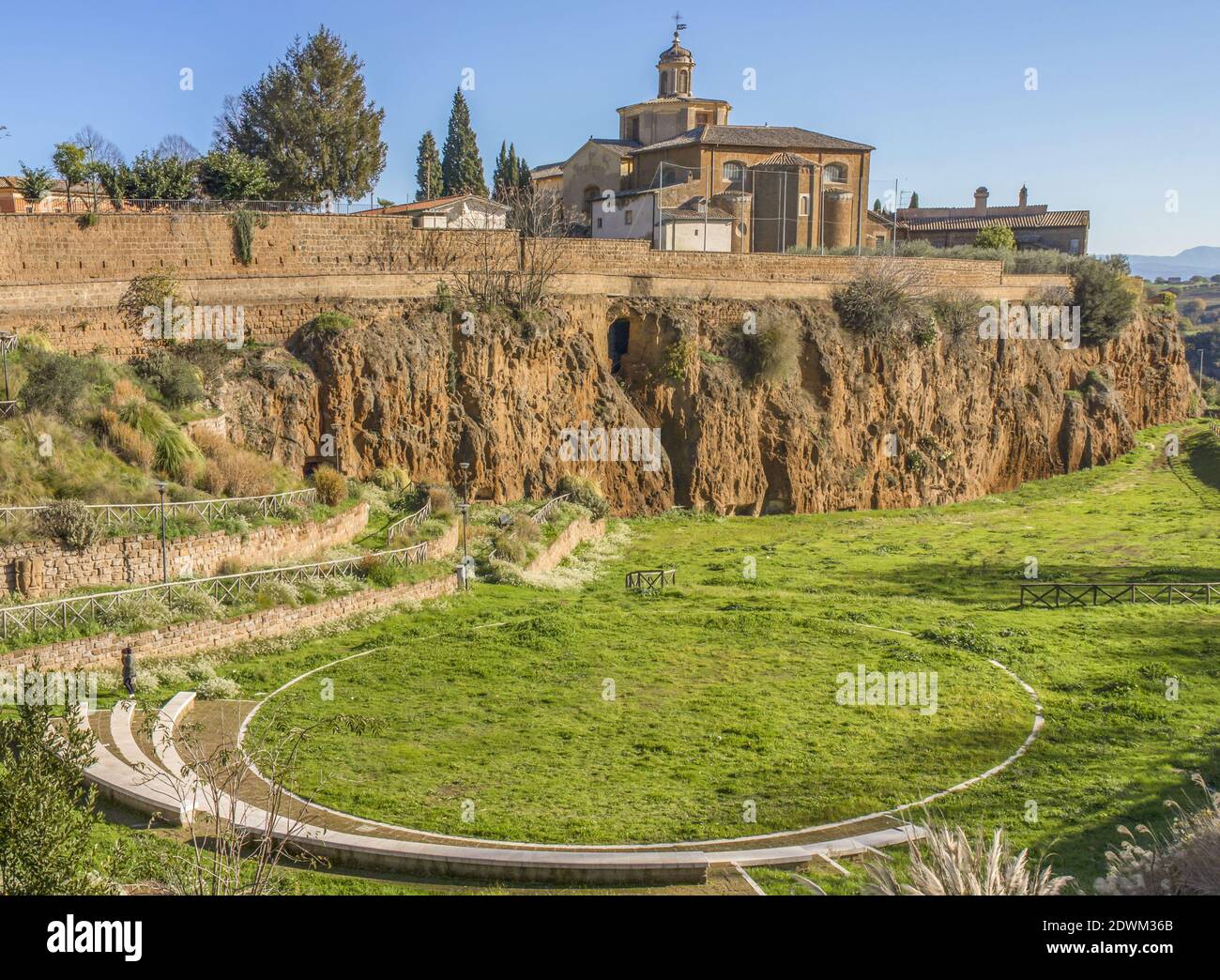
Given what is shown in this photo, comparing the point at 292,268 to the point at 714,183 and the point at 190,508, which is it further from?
the point at 714,183

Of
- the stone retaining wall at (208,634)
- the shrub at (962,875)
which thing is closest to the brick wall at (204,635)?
the stone retaining wall at (208,634)

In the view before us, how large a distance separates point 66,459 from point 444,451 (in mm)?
13478

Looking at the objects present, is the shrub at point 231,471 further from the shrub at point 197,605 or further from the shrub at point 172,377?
the shrub at point 197,605

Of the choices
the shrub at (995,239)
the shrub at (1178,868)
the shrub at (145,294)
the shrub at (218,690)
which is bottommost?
the shrub at (218,690)

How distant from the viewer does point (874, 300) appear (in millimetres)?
46156

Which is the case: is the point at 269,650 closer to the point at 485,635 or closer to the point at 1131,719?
the point at 485,635

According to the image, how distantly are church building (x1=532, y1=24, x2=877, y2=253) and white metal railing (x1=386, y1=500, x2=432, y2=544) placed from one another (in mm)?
21577

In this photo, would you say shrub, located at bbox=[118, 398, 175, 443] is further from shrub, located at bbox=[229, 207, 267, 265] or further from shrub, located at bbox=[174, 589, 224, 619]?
shrub, located at bbox=[229, 207, 267, 265]

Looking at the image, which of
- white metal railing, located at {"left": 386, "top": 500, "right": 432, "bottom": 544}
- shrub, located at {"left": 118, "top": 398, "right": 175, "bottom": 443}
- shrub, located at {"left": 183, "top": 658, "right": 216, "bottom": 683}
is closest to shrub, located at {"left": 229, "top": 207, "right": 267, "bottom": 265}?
shrub, located at {"left": 118, "top": 398, "right": 175, "bottom": 443}

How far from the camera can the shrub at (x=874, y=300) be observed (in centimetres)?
4609

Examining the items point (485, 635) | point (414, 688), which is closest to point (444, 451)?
point (485, 635)

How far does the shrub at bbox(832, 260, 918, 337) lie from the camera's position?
46094 mm

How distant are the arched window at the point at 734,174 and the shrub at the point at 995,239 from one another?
14684mm

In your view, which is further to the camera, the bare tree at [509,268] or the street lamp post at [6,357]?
the bare tree at [509,268]
